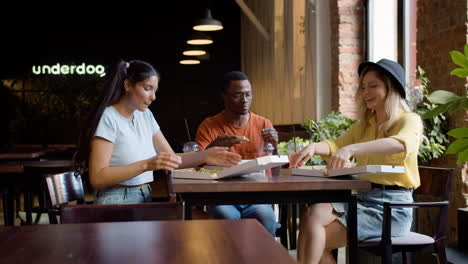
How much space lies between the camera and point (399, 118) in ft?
10.5

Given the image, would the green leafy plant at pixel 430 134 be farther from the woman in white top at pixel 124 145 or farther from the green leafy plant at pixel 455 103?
the green leafy plant at pixel 455 103

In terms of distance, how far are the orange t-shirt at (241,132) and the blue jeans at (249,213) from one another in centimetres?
46

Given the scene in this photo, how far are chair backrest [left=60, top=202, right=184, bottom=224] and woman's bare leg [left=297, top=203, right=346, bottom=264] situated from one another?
1.22 m

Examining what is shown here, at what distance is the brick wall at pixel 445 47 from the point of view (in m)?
3.99

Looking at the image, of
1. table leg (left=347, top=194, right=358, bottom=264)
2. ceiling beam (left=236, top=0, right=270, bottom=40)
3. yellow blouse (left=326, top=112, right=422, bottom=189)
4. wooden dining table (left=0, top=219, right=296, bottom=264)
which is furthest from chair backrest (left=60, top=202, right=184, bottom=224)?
ceiling beam (left=236, top=0, right=270, bottom=40)

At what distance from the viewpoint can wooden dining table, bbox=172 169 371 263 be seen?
2.73 metres

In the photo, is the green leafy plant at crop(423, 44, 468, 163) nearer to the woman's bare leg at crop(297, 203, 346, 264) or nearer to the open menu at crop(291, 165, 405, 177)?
the open menu at crop(291, 165, 405, 177)

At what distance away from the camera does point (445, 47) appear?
13.7 feet

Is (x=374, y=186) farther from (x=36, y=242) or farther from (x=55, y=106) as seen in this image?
(x=55, y=106)

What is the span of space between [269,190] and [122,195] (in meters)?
0.68

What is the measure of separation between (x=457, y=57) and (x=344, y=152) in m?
1.34

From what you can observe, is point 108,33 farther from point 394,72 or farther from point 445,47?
point 394,72

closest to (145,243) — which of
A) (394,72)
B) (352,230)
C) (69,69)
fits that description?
(352,230)

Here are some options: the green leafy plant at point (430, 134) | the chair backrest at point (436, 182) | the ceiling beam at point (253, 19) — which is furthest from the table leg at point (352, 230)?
the ceiling beam at point (253, 19)
